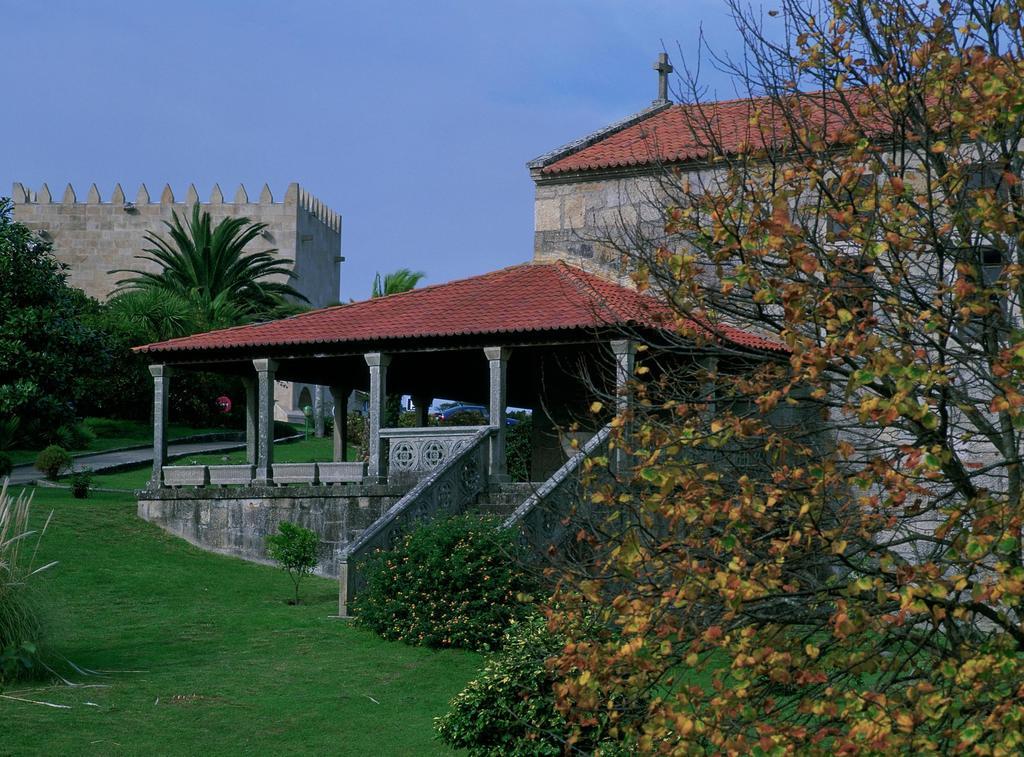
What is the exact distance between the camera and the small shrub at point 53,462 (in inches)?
1061

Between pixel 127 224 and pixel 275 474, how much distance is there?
39.7m

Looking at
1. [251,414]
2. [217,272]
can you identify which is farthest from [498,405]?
[217,272]

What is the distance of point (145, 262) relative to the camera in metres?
58.3

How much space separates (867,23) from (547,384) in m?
16.7

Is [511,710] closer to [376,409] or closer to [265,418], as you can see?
[376,409]

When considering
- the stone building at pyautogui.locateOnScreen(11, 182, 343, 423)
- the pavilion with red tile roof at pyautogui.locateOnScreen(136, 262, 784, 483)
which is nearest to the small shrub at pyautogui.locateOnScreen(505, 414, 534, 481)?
the pavilion with red tile roof at pyautogui.locateOnScreen(136, 262, 784, 483)

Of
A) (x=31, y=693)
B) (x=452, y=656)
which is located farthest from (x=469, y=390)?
(x=31, y=693)

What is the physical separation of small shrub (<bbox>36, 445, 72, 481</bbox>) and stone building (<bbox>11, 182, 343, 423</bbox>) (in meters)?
29.2

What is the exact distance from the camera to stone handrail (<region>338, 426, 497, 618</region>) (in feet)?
52.9

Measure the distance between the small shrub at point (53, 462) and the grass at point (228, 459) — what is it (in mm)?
726

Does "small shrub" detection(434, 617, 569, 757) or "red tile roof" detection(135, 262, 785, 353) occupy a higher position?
"red tile roof" detection(135, 262, 785, 353)

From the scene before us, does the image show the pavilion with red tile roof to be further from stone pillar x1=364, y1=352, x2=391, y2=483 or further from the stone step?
the stone step

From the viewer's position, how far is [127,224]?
5859 centimetres

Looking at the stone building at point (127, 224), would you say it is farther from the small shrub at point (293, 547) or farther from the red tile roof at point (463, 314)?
the small shrub at point (293, 547)
